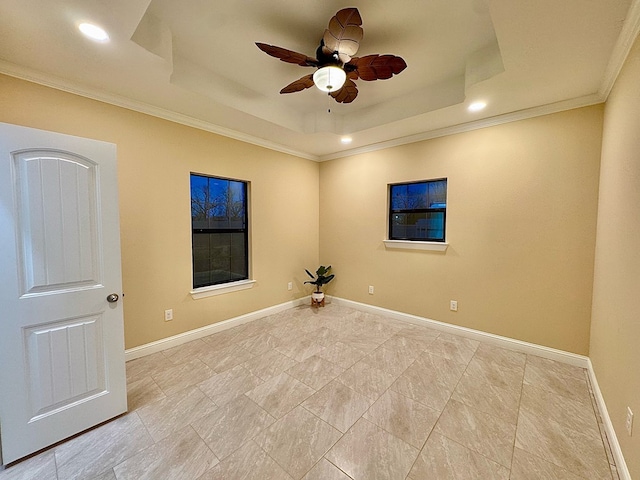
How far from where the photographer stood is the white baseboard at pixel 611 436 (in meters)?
1.41

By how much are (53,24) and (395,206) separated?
371cm

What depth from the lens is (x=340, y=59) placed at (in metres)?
1.92

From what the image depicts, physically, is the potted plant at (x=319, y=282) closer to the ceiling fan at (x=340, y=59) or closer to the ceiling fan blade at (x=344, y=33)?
the ceiling fan at (x=340, y=59)

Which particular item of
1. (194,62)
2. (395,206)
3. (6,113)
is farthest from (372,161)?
(6,113)

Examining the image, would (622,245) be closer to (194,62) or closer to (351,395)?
(351,395)

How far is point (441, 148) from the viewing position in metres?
3.29

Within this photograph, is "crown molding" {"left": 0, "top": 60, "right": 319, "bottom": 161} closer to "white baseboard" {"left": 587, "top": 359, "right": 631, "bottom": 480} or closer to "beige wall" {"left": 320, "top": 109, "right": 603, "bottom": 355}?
"beige wall" {"left": 320, "top": 109, "right": 603, "bottom": 355}

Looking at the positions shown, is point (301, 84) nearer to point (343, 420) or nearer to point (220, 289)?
point (220, 289)

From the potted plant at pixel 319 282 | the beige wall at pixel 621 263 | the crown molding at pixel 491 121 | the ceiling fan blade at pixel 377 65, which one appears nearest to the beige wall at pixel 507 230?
the crown molding at pixel 491 121

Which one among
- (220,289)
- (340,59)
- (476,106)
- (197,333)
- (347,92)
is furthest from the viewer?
(220,289)

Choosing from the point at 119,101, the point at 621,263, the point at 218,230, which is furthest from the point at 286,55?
the point at 621,263

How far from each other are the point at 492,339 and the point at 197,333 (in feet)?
11.6

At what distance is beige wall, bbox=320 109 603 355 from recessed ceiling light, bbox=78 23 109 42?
319 centimetres

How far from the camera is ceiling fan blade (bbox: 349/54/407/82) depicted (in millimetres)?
1820
